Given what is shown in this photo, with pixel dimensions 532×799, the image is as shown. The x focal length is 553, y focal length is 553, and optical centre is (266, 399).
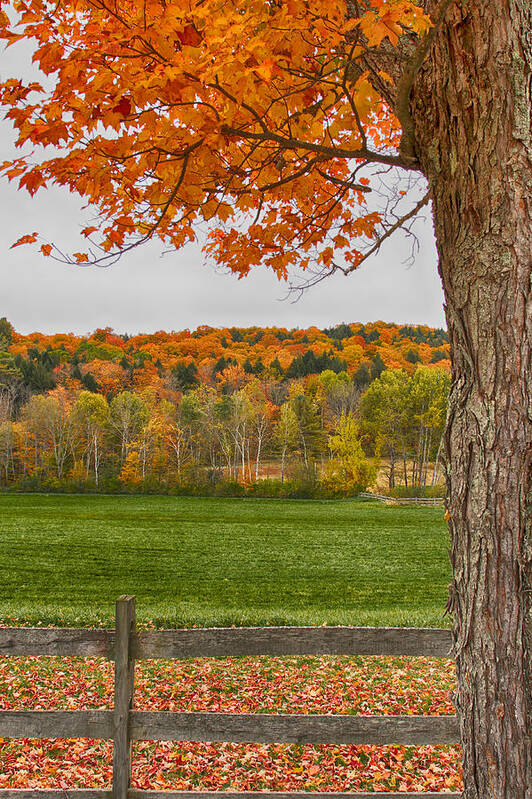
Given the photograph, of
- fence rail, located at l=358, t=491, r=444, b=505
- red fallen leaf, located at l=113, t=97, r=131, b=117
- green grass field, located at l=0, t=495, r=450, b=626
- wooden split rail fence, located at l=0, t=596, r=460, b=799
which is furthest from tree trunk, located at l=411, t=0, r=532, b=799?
fence rail, located at l=358, t=491, r=444, b=505

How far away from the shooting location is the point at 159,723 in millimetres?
3105

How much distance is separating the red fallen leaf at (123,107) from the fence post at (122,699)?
2506mm

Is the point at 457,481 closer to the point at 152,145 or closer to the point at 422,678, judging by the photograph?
the point at 152,145

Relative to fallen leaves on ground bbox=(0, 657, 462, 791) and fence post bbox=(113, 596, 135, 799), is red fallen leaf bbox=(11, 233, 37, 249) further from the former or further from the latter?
fallen leaves on ground bbox=(0, 657, 462, 791)

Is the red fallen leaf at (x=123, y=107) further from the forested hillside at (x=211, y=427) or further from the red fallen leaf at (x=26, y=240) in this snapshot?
the forested hillside at (x=211, y=427)

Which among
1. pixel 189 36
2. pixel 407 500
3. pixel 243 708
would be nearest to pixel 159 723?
pixel 243 708

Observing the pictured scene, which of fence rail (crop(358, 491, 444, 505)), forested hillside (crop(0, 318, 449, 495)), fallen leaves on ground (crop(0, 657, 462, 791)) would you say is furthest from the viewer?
forested hillside (crop(0, 318, 449, 495))

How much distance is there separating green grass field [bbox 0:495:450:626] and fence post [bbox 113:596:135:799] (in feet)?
22.9

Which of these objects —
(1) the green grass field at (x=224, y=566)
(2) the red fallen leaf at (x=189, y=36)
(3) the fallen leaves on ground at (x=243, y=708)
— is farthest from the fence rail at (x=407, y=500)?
(2) the red fallen leaf at (x=189, y=36)

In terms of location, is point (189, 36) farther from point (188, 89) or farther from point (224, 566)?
point (224, 566)

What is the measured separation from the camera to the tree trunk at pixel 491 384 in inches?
79.2

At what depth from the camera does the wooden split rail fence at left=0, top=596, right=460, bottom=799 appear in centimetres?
309

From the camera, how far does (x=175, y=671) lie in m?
6.86

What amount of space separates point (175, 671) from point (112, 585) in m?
10.2
